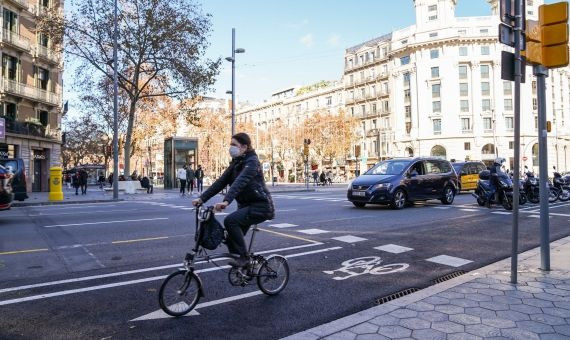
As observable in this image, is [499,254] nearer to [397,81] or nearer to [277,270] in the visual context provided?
[277,270]

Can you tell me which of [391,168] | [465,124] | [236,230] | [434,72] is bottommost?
[236,230]

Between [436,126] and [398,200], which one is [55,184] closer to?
[398,200]

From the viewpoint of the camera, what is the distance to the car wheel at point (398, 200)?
13.4 meters

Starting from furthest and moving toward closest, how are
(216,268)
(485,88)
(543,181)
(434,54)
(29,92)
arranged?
(434,54) < (485,88) < (29,92) < (216,268) < (543,181)

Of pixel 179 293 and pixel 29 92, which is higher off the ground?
pixel 29 92

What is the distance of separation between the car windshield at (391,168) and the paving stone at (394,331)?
10.9 meters

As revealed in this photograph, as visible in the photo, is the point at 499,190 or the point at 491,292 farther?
the point at 499,190

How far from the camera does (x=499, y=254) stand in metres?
6.84

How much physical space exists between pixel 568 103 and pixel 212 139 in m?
61.1

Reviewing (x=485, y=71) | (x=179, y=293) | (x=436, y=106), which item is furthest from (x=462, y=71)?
(x=179, y=293)

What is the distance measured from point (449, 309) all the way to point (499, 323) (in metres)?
0.46

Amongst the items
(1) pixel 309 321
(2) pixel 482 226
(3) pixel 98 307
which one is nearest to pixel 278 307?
(1) pixel 309 321

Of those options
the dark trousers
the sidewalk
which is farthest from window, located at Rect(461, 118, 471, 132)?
the dark trousers

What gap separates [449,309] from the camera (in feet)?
13.0
